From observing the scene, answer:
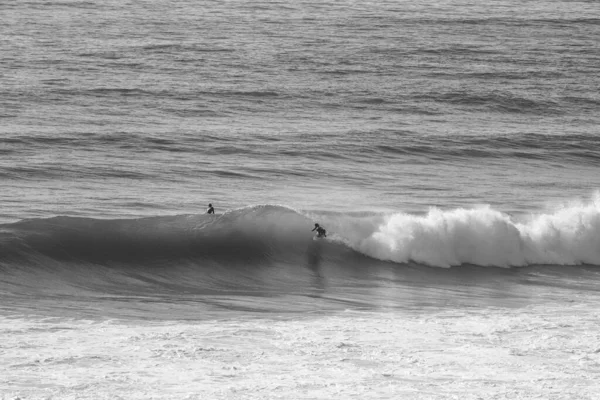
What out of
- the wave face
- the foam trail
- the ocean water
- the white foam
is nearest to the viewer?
the white foam

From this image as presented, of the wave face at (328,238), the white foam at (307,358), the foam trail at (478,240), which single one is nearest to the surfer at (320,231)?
the wave face at (328,238)

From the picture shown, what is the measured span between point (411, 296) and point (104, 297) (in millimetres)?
6073

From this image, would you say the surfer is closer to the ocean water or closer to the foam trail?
the ocean water

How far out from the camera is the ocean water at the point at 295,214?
14.3 m

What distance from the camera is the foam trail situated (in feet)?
73.3

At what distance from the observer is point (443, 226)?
74.5 ft

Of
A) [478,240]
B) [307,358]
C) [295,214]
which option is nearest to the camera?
[307,358]

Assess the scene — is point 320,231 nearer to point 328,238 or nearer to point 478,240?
point 328,238

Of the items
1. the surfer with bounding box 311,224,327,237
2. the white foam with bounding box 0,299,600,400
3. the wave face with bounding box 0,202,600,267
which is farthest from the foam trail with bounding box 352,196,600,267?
the white foam with bounding box 0,299,600,400

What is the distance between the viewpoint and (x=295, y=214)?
2342 centimetres

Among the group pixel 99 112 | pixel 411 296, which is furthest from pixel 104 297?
pixel 99 112

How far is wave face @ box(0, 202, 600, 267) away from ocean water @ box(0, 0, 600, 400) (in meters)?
0.06

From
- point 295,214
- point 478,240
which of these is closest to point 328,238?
point 295,214

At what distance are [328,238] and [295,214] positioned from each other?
1091mm
